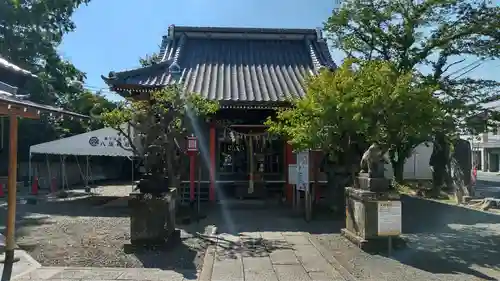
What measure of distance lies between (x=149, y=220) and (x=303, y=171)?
5.06m

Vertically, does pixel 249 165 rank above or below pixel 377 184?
above

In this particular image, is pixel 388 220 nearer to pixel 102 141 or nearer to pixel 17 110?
pixel 17 110

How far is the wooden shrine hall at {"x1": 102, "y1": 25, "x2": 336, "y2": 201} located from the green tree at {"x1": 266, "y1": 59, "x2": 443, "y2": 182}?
2770 mm

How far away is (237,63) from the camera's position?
58.2ft

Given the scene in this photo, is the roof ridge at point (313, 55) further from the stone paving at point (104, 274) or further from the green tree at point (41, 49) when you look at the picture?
the stone paving at point (104, 274)

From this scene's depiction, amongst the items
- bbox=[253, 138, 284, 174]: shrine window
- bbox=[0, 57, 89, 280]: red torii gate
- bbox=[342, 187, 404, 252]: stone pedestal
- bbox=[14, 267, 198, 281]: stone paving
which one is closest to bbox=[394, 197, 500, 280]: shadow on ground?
bbox=[342, 187, 404, 252]: stone pedestal

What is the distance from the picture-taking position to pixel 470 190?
56.1 feet

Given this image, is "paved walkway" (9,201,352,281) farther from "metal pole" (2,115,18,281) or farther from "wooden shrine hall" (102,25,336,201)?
"wooden shrine hall" (102,25,336,201)

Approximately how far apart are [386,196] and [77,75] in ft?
71.4

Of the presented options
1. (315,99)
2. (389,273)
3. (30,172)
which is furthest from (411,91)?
(30,172)

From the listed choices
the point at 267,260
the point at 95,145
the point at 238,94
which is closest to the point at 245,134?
the point at 238,94

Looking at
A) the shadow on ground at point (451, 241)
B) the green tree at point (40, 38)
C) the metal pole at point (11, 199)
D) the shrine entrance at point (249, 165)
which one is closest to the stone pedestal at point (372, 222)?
the shadow on ground at point (451, 241)

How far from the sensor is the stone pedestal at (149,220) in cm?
796

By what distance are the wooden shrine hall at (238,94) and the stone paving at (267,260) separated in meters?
5.19
